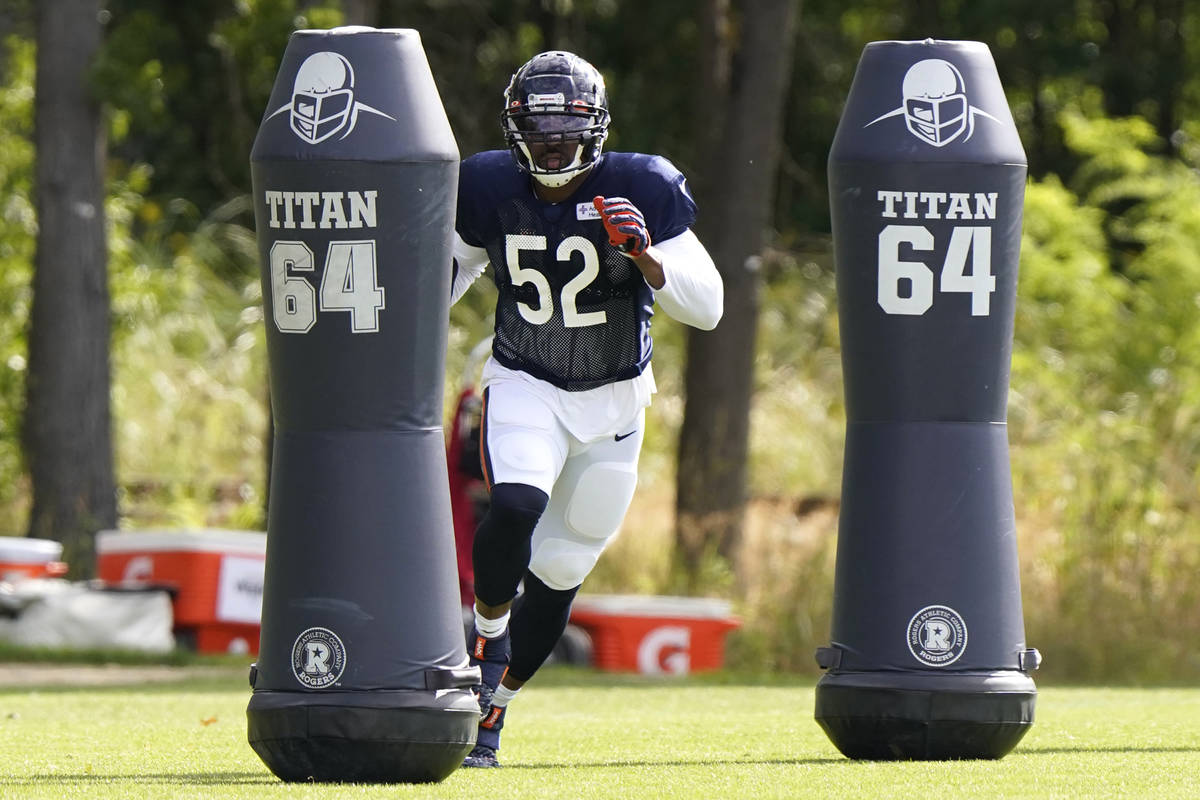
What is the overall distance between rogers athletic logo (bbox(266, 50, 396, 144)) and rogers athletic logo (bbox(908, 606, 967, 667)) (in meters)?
1.98

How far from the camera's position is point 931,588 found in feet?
19.1

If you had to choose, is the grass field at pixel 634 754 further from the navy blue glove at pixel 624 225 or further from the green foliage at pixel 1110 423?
the green foliage at pixel 1110 423

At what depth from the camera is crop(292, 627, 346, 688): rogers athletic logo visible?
17.2 ft

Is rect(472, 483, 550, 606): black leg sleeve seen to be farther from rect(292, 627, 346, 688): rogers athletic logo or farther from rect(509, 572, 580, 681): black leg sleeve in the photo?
rect(292, 627, 346, 688): rogers athletic logo

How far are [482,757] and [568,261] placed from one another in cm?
140

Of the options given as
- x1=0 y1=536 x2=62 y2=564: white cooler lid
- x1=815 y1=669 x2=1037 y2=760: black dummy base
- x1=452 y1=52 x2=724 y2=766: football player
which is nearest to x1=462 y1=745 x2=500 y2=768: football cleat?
x1=452 y1=52 x2=724 y2=766: football player

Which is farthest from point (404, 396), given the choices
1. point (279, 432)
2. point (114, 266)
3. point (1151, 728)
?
point (114, 266)

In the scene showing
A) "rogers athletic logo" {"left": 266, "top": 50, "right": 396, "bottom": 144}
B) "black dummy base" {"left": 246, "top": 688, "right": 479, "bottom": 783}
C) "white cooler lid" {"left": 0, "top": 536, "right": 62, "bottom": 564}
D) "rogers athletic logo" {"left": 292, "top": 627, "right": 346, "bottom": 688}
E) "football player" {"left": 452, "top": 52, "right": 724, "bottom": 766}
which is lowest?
"white cooler lid" {"left": 0, "top": 536, "right": 62, "bottom": 564}

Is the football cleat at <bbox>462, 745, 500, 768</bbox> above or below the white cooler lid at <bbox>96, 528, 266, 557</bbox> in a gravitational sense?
above

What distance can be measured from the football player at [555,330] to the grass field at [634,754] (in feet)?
1.80

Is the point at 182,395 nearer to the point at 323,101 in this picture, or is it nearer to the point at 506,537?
the point at 506,537

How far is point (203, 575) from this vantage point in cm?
1161

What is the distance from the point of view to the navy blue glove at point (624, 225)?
18.0 feet

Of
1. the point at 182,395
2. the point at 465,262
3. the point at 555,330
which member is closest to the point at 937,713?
the point at 555,330
